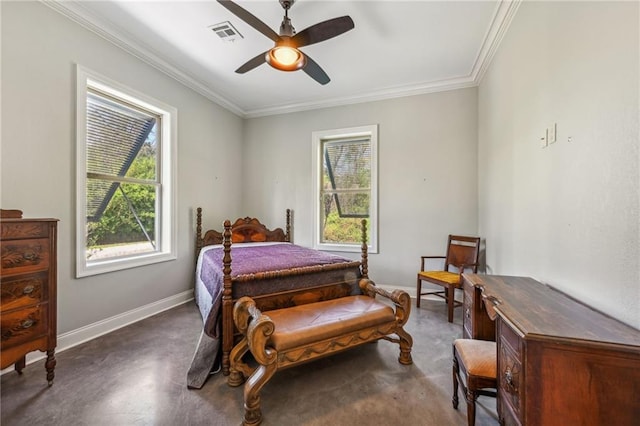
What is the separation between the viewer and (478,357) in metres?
1.41

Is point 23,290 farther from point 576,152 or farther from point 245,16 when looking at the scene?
point 576,152

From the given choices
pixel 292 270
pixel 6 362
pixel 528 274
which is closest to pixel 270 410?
pixel 292 270

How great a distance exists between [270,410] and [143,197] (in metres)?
2.80

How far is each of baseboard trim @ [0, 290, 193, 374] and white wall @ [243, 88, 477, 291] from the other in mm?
2012

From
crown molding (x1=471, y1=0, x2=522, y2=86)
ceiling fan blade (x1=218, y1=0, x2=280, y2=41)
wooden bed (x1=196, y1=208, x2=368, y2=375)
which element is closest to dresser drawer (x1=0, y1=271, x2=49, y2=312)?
wooden bed (x1=196, y1=208, x2=368, y2=375)

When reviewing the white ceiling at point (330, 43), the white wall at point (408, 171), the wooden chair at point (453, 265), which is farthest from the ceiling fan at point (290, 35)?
the wooden chair at point (453, 265)

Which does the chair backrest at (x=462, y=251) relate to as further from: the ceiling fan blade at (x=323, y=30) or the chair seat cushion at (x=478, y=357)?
the ceiling fan blade at (x=323, y=30)

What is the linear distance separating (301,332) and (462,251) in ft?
Answer: 8.49

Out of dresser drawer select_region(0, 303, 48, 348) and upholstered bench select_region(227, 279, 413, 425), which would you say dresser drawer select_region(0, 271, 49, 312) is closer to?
dresser drawer select_region(0, 303, 48, 348)

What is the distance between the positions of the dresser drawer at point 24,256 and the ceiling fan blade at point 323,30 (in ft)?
7.67

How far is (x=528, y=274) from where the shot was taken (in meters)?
2.00

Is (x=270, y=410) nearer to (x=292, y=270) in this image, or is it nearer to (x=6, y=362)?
(x=292, y=270)

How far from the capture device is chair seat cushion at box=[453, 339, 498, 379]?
1.34 m

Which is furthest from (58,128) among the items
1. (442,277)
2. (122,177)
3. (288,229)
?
(442,277)
